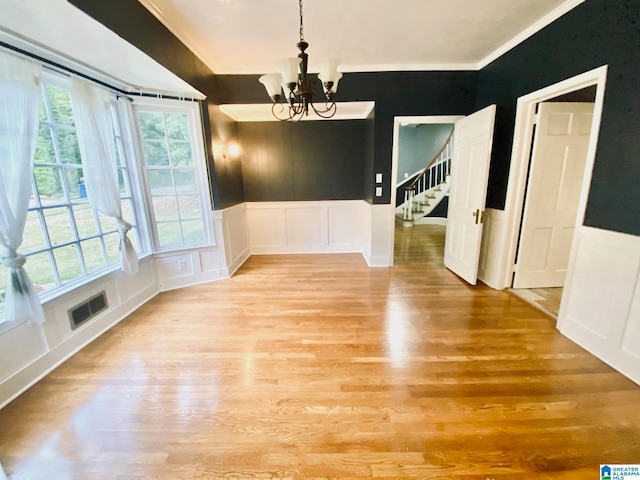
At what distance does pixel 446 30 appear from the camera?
106 inches

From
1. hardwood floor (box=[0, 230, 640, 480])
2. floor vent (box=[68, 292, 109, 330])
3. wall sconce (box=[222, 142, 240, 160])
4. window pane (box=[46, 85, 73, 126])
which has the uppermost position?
window pane (box=[46, 85, 73, 126])

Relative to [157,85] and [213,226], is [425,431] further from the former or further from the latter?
[157,85]

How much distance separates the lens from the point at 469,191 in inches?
133

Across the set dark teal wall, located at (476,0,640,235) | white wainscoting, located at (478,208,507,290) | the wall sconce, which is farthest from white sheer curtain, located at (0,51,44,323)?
white wainscoting, located at (478,208,507,290)

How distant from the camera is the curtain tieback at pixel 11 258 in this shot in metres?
1.77

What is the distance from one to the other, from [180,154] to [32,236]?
5.82ft

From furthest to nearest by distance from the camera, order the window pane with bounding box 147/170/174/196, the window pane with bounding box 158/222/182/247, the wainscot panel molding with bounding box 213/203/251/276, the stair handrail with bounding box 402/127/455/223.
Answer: the stair handrail with bounding box 402/127/455/223
the wainscot panel molding with bounding box 213/203/251/276
the window pane with bounding box 158/222/182/247
the window pane with bounding box 147/170/174/196

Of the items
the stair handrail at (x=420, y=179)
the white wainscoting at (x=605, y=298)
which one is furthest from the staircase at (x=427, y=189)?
the white wainscoting at (x=605, y=298)

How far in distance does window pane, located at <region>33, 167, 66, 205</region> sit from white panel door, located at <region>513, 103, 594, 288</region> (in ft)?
15.8

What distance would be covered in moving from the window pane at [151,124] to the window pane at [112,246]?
128cm

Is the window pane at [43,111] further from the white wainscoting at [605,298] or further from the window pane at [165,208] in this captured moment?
the white wainscoting at [605,298]

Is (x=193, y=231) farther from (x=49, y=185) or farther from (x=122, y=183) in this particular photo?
(x=49, y=185)

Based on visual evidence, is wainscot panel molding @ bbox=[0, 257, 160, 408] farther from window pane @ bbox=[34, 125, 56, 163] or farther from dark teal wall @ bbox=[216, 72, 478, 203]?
dark teal wall @ bbox=[216, 72, 478, 203]

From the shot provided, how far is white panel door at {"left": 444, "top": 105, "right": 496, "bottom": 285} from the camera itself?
3064mm
